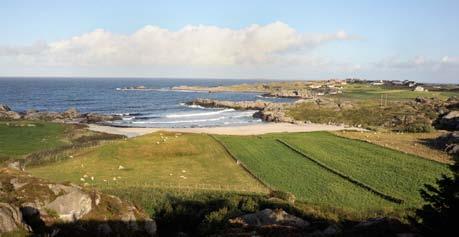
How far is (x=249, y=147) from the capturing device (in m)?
65.8

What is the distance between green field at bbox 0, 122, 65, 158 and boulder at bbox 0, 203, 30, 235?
138ft

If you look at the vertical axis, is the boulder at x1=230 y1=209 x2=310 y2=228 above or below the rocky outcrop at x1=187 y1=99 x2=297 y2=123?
above

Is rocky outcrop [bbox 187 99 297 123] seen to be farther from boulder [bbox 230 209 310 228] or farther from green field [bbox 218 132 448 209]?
boulder [bbox 230 209 310 228]

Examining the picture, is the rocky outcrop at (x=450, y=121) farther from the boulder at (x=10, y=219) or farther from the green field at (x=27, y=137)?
the boulder at (x=10, y=219)

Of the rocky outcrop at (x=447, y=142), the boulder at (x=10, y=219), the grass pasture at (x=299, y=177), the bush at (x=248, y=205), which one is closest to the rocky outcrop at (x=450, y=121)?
the rocky outcrop at (x=447, y=142)

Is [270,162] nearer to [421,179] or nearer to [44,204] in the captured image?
[421,179]

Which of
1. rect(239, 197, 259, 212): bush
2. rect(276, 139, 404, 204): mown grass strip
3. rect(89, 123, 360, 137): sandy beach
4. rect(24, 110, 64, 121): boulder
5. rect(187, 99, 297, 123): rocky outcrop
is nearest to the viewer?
rect(239, 197, 259, 212): bush

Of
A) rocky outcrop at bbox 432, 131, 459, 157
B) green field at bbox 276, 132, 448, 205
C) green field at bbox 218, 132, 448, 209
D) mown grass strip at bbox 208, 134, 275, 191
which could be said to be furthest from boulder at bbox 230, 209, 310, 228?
rocky outcrop at bbox 432, 131, 459, 157

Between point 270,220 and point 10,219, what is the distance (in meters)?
12.4

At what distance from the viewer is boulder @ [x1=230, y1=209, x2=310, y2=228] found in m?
24.0

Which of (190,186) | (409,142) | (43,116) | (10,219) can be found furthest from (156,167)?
(43,116)

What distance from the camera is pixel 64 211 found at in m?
23.3

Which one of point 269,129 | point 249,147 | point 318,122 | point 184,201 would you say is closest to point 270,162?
point 249,147

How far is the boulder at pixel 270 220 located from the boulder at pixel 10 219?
10.3 m
